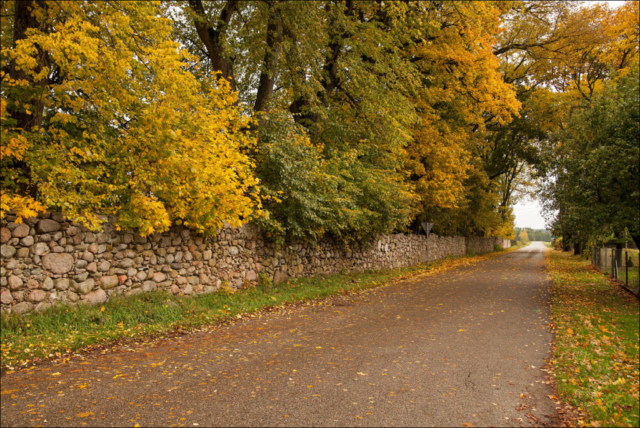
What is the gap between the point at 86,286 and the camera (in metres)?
7.91

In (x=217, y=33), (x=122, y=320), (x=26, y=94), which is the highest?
(x=217, y=33)

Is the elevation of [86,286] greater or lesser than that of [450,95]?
lesser

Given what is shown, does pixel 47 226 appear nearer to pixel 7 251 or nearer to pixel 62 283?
pixel 7 251

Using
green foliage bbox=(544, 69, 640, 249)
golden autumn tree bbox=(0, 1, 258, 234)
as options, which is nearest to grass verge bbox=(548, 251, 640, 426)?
green foliage bbox=(544, 69, 640, 249)

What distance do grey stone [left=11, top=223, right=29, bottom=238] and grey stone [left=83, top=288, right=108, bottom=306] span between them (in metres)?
1.57

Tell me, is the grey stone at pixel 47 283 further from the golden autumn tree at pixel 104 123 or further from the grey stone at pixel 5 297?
the golden autumn tree at pixel 104 123

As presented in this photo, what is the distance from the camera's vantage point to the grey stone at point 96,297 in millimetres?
7863

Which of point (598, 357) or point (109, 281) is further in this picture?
point (109, 281)

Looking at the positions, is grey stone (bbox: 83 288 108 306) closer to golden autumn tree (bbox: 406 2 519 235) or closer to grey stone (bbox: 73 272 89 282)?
grey stone (bbox: 73 272 89 282)

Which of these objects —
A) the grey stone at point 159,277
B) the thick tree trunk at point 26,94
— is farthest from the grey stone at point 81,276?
the thick tree trunk at point 26,94

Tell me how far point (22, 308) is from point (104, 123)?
12.0ft

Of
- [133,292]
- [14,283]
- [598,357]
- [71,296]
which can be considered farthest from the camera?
[133,292]

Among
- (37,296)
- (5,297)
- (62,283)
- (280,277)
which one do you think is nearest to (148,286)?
(62,283)

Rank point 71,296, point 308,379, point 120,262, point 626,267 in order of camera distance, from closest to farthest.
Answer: point 308,379, point 71,296, point 120,262, point 626,267
